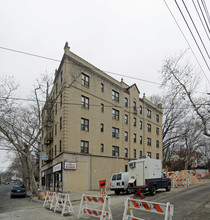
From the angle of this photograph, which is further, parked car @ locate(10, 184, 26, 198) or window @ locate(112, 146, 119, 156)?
window @ locate(112, 146, 119, 156)

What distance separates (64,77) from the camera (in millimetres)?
27984

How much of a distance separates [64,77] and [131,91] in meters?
13.6

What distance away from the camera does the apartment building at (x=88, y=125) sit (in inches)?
1054

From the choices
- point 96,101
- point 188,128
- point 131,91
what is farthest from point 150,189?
point 188,128

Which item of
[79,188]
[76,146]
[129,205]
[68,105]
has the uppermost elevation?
[68,105]

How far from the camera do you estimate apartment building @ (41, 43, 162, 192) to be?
26.8m

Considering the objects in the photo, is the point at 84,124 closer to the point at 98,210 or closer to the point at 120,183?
the point at 120,183

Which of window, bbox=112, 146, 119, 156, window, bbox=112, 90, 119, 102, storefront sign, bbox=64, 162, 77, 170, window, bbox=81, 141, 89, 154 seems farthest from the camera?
Answer: window, bbox=112, 90, 119, 102

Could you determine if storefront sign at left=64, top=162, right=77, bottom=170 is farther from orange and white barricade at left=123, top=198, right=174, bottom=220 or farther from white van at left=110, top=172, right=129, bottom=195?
orange and white barricade at left=123, top=198, right=174, bottom=220

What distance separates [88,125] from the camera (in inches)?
1159

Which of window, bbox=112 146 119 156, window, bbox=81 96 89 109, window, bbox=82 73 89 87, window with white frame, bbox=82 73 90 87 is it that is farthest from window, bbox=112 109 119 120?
window, bbox=82 73 89 87

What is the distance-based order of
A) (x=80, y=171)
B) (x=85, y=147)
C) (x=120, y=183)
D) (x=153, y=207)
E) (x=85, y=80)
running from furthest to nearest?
(x=85, y=80) < (x=85, y=147) < (x=80, y=171) < (x=120, y=183) < (x=153, y=207)

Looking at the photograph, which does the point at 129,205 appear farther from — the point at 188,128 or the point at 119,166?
the point at 188,128

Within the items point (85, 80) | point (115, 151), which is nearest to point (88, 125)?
point (85, 80)
